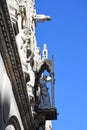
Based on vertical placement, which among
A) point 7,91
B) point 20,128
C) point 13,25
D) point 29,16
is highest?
point 29,16

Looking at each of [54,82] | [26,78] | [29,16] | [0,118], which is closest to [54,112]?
[54,82]

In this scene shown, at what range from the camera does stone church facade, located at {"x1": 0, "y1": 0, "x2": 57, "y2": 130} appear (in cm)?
1407

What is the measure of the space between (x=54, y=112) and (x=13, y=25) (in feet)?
20.9

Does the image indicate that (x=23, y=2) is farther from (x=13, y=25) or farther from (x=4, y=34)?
(x=4, y=34)

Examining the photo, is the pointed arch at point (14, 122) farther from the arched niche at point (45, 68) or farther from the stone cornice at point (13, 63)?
the arched niche at point (45, 68)

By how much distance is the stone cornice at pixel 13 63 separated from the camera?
13.8 m

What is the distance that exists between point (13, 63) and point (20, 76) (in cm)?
96

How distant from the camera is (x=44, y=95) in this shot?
2288cm

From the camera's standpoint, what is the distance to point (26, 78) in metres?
17.8

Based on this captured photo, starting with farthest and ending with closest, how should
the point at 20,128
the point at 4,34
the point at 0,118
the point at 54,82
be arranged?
the point at 54,82 < the point at 20,128 < the point at 4,34 < the point at 0,118

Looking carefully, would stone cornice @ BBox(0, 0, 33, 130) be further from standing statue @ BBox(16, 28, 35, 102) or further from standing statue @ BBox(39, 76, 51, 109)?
standing statue @ BBox(39, 76, 51, 109)

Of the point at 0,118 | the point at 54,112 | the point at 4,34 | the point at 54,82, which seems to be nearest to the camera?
the point at 0,118

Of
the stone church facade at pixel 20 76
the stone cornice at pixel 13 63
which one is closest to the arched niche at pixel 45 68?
the stone church facade at pixel 20 76

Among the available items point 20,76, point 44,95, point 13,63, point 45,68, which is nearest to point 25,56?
point 20,76
